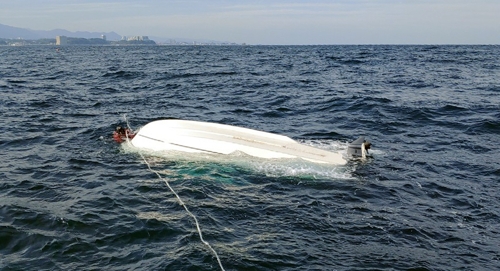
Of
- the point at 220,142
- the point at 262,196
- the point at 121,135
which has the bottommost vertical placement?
the point at 262,196

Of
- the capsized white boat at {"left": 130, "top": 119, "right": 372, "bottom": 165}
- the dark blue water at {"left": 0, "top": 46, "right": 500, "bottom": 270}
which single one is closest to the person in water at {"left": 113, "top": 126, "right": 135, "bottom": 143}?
the dark blue water at {"left": 0, "top": 46, "right": 500, "bottom": 270}

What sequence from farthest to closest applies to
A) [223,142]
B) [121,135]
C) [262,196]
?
[121,135]
[223,142]
[262,196]

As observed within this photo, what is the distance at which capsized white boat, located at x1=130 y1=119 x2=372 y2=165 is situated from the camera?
12.7m

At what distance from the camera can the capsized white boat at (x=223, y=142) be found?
12.7 meters

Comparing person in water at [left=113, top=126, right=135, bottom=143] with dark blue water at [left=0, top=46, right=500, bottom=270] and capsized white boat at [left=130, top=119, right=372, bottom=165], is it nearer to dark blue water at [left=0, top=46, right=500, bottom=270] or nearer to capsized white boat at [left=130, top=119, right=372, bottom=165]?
dark blue water at [left=0, top=46, right=500, bottom=270]

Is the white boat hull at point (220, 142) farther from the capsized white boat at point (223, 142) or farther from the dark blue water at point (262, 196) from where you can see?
the dark blue water at point (262, 196)

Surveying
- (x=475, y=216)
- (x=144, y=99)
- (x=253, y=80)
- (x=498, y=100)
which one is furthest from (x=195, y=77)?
(x=475, y=216)

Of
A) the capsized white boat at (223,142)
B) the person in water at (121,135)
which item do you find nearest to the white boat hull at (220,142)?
the capsized white boat at (223,142)

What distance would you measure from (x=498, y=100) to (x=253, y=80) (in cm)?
1814

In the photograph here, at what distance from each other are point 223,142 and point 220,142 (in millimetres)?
93

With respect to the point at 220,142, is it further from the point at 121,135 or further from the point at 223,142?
the point at 121,135

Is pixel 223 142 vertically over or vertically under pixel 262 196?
over

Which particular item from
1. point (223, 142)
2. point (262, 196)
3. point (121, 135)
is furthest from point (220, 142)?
point (121, 135)

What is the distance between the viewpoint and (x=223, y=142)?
13.0 metres
